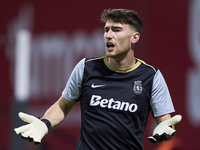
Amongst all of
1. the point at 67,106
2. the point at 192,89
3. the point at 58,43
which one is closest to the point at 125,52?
the point at 67,106

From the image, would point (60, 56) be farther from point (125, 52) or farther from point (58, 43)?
point (125, 52)

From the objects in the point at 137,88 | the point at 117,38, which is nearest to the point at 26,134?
the point at 137,88

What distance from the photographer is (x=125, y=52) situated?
3684 millimetres

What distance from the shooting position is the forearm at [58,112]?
3645mm

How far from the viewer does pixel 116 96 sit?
3529 mm

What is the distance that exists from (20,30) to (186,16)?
230 centimetres

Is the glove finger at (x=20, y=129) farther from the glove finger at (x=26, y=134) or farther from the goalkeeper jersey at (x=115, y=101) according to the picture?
the goalkeeper jersey at (x=115, y=101)

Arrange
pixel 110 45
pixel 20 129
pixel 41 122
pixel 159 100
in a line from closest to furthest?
pixel 20 129 → pixel 41 122 → pixel 159 100 → pixel 110 45

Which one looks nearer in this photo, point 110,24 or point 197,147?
point 110,24

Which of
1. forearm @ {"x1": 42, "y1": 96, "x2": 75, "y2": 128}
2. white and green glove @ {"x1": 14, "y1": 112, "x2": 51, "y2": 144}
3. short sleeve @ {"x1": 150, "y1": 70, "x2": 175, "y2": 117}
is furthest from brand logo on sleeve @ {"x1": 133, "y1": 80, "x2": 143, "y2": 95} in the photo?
white and green glove @ {"x1": 14, "y1": 112, "x2": 51, "y2": 144}

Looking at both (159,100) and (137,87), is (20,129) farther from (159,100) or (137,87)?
(159,100)

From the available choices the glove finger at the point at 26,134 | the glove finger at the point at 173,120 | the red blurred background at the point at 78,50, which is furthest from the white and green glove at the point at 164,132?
the red blurred background at the point at 78,50

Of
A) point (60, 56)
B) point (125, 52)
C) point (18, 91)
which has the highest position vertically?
point (125, 52)

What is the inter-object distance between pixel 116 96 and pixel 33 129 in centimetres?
66
